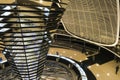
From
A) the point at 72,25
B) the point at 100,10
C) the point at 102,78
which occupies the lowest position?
the point at 102,78

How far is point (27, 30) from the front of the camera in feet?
8.77

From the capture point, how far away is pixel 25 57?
3.25 metres

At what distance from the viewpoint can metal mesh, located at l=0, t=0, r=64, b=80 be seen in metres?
2.34

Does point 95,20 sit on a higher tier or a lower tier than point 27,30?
lower

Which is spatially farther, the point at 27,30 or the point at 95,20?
the point at 95,20

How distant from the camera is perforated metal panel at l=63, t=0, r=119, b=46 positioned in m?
5.38

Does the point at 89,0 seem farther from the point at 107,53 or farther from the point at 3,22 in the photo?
the point at 107,53

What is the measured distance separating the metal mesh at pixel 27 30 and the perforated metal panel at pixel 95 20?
2.40 meters

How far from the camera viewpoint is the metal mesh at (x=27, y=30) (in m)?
2.34

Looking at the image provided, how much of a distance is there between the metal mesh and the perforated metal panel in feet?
7.87

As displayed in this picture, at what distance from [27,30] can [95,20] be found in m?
4.17

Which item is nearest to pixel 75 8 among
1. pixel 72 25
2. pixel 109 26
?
pixel 72 25

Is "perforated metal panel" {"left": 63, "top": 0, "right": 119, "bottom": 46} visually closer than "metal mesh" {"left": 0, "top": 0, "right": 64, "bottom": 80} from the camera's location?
No

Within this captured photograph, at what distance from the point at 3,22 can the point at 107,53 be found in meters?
8.51
